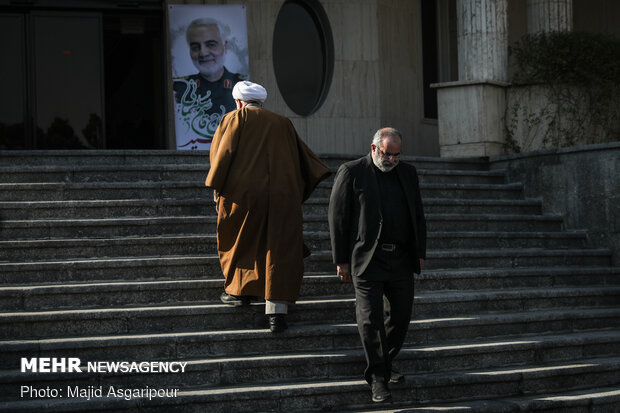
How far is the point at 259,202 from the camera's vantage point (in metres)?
7.35

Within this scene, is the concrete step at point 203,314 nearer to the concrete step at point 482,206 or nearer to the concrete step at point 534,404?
the concrete step at point 534,404

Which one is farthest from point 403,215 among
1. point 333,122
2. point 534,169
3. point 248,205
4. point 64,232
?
point 333,122

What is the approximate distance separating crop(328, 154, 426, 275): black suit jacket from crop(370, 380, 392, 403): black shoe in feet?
2.62

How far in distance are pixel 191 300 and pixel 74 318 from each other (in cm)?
100

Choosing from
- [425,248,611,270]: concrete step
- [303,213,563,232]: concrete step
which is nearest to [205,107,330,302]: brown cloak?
[425,248,611,270]: concrete step

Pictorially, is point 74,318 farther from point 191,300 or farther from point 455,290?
point 455,290

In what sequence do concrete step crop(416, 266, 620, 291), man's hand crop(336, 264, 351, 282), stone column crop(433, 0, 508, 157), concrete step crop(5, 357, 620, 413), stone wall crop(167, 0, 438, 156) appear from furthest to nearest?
stone wall crop(167, 0, 438, 156) < stone column crop(433, 0, 508, 157) < concrete step crop(416, 266, 620, 291) < man's hand crop(336, 264, 351, 282) < concrete step crop(5, 357, 620, 413)

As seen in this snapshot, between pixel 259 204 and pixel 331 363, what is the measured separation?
4.41 feet

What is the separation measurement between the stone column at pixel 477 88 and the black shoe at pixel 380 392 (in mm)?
6126

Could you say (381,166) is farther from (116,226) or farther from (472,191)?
(472,191)

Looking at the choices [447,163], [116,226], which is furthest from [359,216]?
[447,163]

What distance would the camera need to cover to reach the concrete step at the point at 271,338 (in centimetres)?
670

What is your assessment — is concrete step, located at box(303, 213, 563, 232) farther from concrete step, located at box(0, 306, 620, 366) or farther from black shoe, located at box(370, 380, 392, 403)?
black shoe, located at box(370, 380, 392, 403)

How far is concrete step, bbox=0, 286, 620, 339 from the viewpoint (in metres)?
6.96
